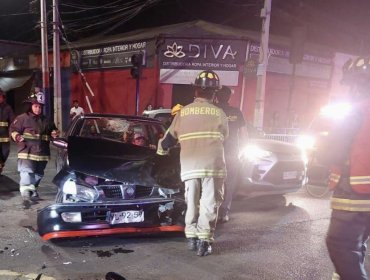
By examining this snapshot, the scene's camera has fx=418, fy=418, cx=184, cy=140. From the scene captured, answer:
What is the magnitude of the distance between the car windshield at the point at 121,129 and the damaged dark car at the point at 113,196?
0.87 m

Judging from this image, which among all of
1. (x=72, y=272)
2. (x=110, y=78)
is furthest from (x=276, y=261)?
(x=110, y=78)

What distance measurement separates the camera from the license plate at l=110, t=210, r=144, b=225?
4.33 m

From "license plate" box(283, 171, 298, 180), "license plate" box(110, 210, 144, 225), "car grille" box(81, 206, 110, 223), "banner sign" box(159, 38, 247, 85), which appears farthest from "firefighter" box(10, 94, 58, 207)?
"banner sign" box(159, 38, 247, 85)

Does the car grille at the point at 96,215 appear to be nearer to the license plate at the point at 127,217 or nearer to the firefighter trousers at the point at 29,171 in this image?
the license plate at the point at 127,217

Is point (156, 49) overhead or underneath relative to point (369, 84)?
overhead

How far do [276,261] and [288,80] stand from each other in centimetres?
1590

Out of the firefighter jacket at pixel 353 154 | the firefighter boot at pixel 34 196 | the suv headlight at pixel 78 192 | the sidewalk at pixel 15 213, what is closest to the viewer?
the firefighter jacket at pixel 353 154

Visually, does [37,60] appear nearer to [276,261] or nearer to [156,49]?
[156,49]

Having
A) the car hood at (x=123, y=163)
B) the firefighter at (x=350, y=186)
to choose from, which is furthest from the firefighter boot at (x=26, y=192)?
the firefighter at (x=350, y=186)

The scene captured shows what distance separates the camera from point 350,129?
2.48 m

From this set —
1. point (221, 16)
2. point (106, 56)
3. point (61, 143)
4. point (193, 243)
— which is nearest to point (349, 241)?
point (193, 243)

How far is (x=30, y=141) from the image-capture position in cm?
658

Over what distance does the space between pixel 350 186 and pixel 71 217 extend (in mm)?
2822

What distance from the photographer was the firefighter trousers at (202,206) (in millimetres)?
4301
